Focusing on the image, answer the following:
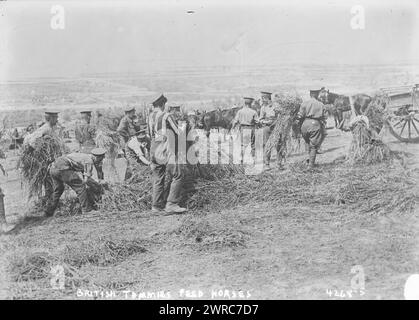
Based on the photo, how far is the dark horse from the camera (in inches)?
257

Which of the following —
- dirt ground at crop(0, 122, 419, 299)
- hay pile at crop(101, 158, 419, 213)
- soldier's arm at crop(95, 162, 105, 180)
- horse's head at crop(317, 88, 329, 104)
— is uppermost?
horse's head at crop(317, 88, 329, 104)

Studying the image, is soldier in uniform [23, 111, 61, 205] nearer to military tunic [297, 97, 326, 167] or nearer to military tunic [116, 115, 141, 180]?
military tunic [116, 115, 141, 180]

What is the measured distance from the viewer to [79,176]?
6.50 meters

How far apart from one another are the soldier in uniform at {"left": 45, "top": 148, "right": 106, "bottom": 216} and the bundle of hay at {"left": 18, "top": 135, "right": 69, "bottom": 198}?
7cm

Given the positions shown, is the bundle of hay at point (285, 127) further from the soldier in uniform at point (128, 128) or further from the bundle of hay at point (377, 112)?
the soldier in uniform at point (128, 128)

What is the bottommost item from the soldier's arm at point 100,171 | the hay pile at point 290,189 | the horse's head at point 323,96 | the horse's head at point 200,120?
the hay pile at point 290,189

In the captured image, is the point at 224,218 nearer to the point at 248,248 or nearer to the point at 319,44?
the point at 248,248

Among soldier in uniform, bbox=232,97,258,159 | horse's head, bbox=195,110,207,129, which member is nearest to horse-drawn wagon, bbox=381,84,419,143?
soldier in uniform, bbox=232,97,258,159

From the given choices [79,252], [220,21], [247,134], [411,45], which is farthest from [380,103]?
[79,252]

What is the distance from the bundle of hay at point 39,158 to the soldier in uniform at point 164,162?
946mm

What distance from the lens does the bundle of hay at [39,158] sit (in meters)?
6.39

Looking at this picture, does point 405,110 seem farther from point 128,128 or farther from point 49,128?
point 49,128

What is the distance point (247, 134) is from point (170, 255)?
1527mm

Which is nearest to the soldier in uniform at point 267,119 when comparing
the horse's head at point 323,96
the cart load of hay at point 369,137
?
the horse's head at point 323,96
